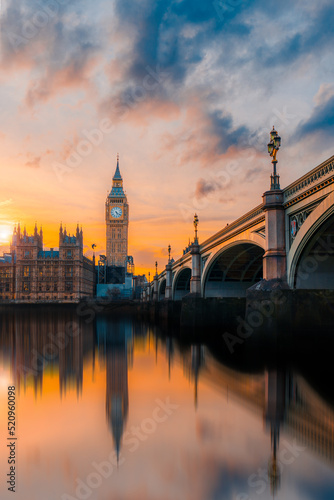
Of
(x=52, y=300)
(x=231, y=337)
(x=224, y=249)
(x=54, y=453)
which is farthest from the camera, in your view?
(x=52, y=300)

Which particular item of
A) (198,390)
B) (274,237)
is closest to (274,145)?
(274,237)

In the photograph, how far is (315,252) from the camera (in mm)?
19359

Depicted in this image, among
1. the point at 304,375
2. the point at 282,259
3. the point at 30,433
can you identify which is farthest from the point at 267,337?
the point at 30,433

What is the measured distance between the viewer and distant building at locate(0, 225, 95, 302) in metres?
128

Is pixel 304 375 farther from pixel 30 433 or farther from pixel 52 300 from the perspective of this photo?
pixel 52 300

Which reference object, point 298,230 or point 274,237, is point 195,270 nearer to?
point 274,237

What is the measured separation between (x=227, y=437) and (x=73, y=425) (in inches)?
130

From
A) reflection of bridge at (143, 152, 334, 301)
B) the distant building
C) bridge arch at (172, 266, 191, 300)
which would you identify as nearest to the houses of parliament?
the distant building

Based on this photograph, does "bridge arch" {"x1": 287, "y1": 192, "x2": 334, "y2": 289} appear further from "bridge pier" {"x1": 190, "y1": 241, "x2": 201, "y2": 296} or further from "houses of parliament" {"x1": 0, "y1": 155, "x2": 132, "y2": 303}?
"houses of parliament" {"x1": 0, "y1": 155, "x2": 132, "y2": 303}

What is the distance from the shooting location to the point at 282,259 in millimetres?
19109

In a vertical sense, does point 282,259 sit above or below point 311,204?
below

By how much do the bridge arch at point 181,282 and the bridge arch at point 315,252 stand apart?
89.8ft

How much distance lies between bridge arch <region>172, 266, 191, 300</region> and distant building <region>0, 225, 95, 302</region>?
6897 cm

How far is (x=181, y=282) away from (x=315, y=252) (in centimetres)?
4276
